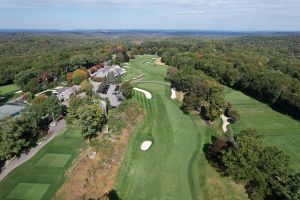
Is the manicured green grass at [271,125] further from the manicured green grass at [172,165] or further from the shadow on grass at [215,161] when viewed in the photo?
the shadow on grass at [215,161]

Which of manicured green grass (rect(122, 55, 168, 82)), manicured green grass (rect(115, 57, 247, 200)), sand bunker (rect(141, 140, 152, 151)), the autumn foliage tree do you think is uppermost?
the autumn foliage tree

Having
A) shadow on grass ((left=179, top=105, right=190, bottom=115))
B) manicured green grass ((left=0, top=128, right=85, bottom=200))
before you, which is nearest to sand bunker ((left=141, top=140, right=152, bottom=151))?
manicured green grass ((left=0, top=128, right=85, bottom=200))

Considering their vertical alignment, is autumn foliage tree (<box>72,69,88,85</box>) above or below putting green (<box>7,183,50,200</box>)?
above

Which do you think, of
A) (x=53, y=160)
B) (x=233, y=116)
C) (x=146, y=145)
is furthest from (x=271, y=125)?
(x=53, y=160)

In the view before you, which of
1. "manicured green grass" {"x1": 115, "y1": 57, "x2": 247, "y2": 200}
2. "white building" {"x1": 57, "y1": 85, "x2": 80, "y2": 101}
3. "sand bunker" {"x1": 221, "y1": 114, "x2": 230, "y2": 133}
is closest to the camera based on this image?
"manicured green grass" {"x1": 115, "y1": 57, "x2": 247, "y2": 200}

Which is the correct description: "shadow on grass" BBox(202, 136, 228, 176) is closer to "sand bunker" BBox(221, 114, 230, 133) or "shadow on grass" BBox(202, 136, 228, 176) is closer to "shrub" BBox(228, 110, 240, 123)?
"sand bunker" BBox(221, 114, 230, 133)

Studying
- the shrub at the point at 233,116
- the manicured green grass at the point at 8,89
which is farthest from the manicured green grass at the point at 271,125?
the manicured green grass at the point at 8,89

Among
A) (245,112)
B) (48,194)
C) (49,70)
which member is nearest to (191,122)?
(245,112)

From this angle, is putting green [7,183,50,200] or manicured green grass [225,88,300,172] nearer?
putting green [7,183,50,200]
